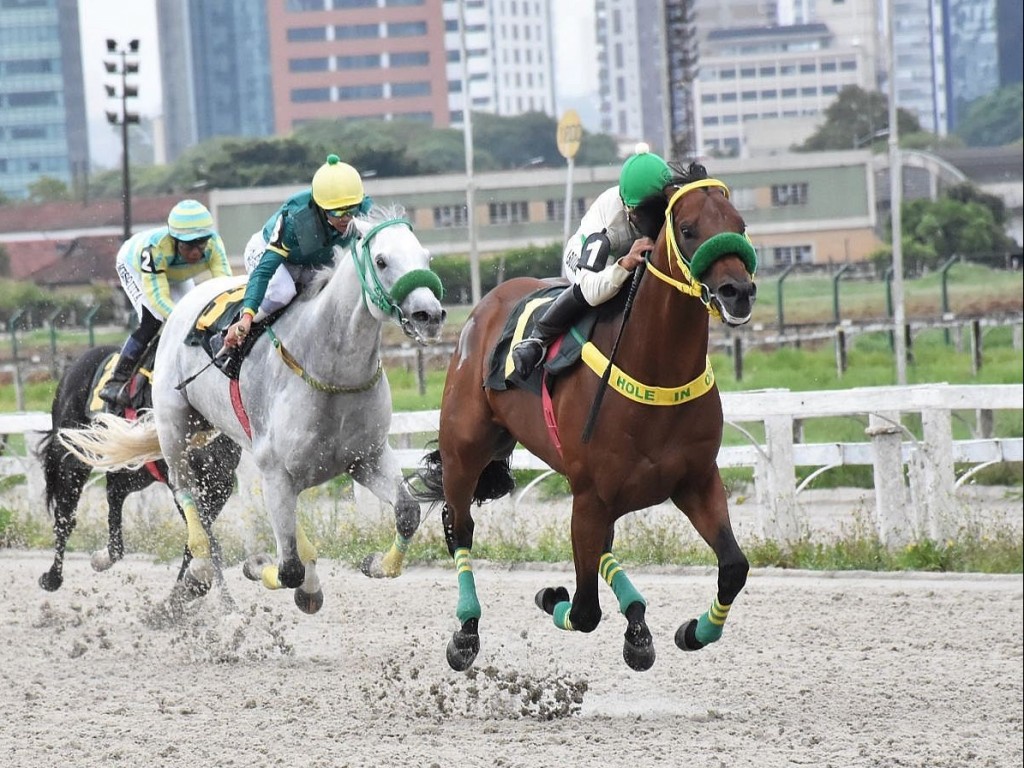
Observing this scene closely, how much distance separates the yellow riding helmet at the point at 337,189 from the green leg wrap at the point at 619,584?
1.91 metres

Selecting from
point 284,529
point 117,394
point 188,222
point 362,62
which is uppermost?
point 362,62

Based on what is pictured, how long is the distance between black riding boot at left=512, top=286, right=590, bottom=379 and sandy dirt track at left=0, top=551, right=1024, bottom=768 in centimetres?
132

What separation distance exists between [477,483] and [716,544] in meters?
1.65

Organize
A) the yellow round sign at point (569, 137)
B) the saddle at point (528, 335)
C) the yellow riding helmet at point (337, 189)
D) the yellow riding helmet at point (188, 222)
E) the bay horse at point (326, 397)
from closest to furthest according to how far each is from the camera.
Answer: the saddle at point (528, 335)
the bay horse at point (326, 397)
the yellow riding helmet at point (337, 189)
the yellow riding helmet at point (188, 222)
the yellow round sign at point (569, 137)

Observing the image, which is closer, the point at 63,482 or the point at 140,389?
the point at 140,389

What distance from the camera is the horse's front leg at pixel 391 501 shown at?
7254mm

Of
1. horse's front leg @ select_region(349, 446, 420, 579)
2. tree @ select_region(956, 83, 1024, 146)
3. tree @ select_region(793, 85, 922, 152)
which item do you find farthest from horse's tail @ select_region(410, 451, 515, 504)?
tree @ select_region(956, 83, 1024, 146)

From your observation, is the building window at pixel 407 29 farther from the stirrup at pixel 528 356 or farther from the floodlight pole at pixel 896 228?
the stirrup at pixel 528 356

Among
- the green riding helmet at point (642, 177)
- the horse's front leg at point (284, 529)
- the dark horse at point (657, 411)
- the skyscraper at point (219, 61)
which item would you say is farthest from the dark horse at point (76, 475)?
the skyscraper at point (219, 61)

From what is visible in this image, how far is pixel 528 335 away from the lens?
6.48 m

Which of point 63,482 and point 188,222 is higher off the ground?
point 188,222

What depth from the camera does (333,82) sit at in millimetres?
91875

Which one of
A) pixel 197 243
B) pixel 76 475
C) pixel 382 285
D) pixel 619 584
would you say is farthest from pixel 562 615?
pixel 76 475

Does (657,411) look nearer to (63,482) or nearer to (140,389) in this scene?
(140,389)
